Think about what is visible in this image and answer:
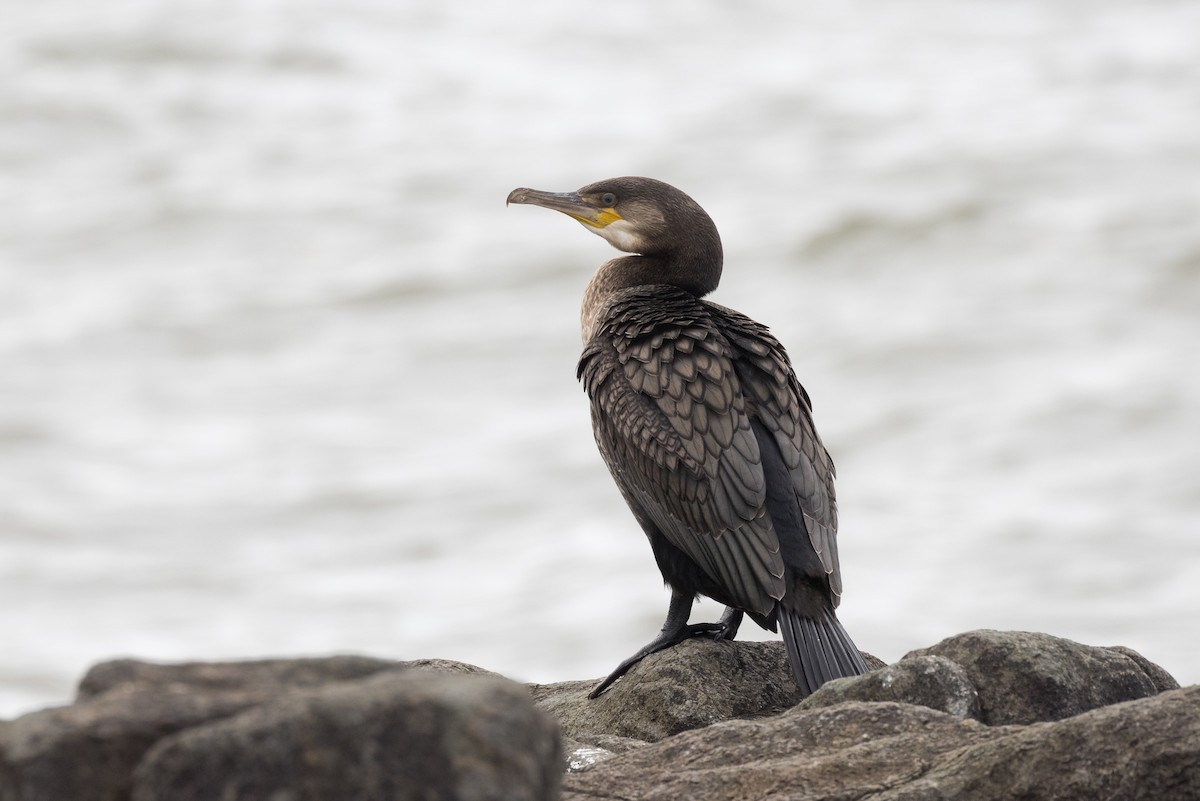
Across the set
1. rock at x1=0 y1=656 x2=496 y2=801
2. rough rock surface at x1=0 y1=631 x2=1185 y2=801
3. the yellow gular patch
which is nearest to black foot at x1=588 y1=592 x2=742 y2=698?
rough rock surface at x1=0 y1=631 x2=1185 y2=801

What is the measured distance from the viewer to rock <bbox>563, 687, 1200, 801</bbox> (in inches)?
133

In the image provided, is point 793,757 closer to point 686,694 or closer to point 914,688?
point 914,688

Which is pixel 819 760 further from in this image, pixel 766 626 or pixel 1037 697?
pixel 766 626

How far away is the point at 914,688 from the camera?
4453 millimetres

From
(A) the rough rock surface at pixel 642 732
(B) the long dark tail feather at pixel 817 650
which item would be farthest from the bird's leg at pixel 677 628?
(B) the long dark tail feather at pixel 817 650

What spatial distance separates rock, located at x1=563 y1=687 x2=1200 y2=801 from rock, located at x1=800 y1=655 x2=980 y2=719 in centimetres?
34

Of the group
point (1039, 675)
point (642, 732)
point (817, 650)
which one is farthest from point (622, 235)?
point (1039, 675)

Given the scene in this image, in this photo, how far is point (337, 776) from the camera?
7.91ft

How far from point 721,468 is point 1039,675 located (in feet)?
4.96

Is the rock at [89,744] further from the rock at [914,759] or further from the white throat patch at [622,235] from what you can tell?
→ the white throat patch at [622,235]

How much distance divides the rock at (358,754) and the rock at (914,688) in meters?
2.17

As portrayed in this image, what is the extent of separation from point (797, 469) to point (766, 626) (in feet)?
1.96

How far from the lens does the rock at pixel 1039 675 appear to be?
15.3 ft

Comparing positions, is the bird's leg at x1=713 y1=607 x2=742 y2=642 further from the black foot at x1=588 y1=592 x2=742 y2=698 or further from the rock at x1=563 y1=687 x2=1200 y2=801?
the rock at x1=563 y1=687 x2=1200 y2=801
